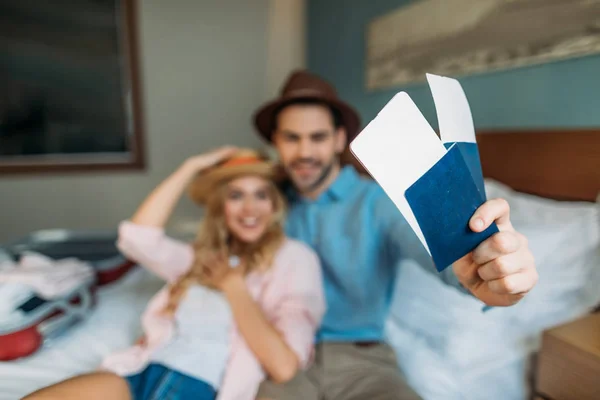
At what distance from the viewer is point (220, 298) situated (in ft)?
3.13

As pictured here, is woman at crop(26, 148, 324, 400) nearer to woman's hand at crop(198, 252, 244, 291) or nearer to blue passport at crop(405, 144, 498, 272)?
woman's hand at crop(198, 252, 244, 291)

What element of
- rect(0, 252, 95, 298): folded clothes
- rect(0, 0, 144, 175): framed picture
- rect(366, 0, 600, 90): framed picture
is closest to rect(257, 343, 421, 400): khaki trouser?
rect(0, 252, 95, 298): folded clothes

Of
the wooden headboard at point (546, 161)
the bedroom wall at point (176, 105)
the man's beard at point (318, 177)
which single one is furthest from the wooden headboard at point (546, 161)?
the bedroom wall at point (176, 105)

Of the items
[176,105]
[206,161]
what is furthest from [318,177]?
[176,105]

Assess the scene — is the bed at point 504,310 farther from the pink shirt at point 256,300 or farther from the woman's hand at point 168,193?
the woman's hand at point 168,193

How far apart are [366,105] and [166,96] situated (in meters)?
1.23

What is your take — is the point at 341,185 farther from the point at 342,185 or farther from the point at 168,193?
the point at 168,193

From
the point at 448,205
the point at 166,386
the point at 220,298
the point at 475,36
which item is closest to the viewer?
the point at 448,205

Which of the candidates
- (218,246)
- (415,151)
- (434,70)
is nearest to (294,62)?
(434,70)

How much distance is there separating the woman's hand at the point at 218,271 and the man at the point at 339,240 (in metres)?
0.24

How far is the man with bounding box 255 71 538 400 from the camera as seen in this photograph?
2.81ft

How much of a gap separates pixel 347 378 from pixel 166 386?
381mm

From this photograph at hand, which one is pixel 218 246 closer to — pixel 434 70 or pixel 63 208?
A: pixel 434 70

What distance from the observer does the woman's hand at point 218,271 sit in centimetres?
95
